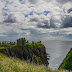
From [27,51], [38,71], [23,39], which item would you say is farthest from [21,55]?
[38,71]

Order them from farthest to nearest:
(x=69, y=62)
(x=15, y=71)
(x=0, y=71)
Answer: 1. (x=69, y=62)
2. (x=15, y=71)
3. (x=0, y=71)

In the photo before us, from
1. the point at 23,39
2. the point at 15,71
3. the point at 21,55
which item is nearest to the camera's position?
the point at 15,71

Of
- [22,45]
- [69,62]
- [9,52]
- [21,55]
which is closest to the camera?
[69,62]

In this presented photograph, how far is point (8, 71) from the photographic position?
350 inches

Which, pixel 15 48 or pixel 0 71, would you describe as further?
pixel 15 48

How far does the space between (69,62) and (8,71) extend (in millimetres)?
18636

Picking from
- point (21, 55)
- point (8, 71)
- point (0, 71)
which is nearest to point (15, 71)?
point (8, 71)

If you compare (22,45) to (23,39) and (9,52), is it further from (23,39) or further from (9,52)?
(9,52)

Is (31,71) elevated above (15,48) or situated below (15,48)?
above

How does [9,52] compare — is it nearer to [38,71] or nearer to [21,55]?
[21,55]

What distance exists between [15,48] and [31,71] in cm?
9205

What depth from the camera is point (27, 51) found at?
99.0 metres

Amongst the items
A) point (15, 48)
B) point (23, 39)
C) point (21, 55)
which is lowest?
point (21, 55)

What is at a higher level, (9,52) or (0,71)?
(0,71)
